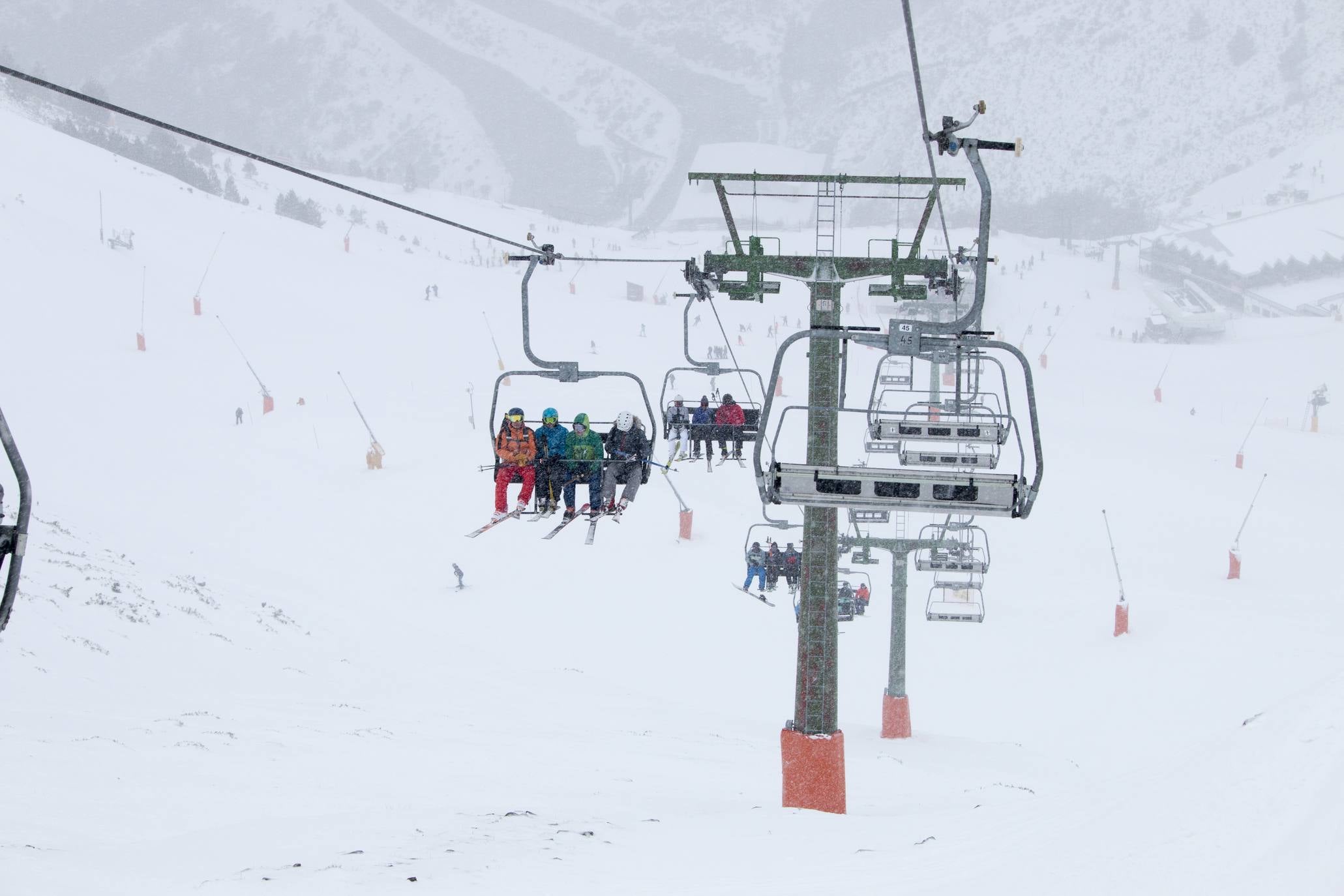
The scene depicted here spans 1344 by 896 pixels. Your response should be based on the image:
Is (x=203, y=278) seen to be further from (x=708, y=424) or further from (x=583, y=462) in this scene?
(x=583, y=462)

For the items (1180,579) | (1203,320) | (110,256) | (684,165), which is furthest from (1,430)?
(684,165)

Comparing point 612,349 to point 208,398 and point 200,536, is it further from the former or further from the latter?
point 200,536

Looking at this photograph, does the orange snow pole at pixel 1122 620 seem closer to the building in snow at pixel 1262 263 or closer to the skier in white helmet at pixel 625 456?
the skier in white helmet at pixel 625 456

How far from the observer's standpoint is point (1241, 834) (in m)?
6.89

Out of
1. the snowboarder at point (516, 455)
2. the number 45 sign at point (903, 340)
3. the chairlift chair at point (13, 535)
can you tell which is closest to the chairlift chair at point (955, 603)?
the snowboarder at point (516, 455)

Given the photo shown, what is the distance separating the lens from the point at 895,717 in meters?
14.5

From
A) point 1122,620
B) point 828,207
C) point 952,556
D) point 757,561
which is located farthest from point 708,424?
point 828,207

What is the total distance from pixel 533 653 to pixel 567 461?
7.87m

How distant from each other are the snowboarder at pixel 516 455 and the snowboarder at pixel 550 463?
0.07 metres

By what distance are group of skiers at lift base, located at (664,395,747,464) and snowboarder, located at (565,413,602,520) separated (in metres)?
3.79

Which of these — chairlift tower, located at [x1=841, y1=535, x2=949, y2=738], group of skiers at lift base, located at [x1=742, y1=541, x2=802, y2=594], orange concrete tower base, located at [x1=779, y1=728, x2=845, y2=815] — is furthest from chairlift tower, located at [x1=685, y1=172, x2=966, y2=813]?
group of skiers at lift base, located at [x1=742, y1=541, x2=802, y2=594]

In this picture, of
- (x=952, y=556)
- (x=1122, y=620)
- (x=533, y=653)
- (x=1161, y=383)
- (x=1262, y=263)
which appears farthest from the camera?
(x=1262, y=263)

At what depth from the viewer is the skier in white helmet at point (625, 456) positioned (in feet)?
34.6

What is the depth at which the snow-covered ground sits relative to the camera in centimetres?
699
